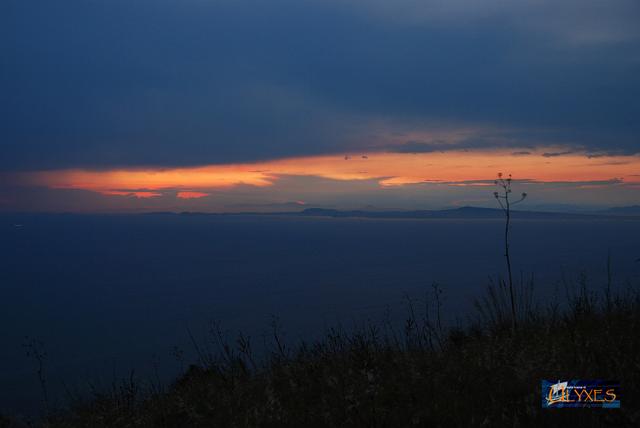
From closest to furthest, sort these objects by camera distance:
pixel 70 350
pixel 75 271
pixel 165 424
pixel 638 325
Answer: pixel 165 424
pixel 638 325
pixel 70 350
pixel 75 271

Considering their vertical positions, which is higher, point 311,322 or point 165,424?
point 165,424

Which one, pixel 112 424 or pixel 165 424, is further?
pixel 112 424

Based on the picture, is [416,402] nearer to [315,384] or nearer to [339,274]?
[315,384]

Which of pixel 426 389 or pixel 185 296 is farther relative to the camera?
pixel 185 296

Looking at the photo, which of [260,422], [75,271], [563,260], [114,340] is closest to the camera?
[260,422]

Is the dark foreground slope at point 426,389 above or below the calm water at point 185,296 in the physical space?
above

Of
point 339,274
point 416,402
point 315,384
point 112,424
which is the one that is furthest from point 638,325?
point 339,274

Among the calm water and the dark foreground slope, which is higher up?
the dark foreground slope

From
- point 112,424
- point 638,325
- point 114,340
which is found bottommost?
point 114,340

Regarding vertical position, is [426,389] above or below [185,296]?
above

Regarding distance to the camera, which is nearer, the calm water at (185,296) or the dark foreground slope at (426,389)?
the dark foreground slope at (426,389)

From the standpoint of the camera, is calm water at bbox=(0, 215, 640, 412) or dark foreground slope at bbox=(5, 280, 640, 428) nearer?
dark foreground slope at bbox=(5, 280, 640, 428)

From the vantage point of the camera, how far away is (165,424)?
4.50 m

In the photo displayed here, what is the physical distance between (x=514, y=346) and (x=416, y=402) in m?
2.08
